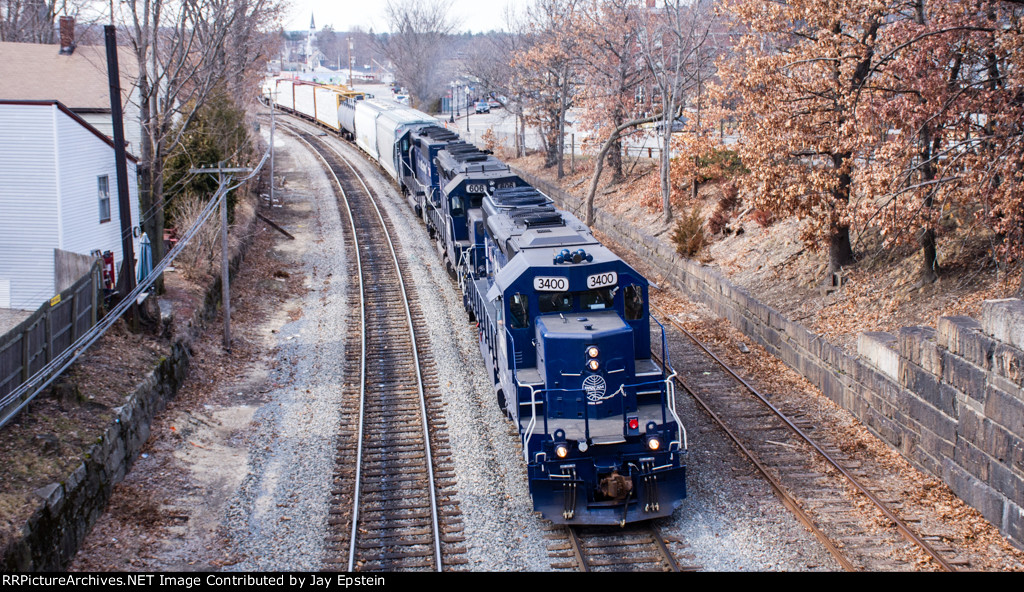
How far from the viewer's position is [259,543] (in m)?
11.8

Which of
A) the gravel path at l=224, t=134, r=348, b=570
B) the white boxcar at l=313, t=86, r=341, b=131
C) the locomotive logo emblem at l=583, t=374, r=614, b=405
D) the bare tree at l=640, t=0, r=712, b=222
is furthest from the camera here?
the white boxcar at l=313, t=86, r=341, b=131

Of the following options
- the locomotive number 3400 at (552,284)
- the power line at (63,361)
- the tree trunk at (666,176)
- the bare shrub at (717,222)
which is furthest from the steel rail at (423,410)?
the bare shrub at (717,222)

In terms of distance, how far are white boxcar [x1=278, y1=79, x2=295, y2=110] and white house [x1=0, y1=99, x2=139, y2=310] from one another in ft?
186

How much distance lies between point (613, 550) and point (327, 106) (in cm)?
5906

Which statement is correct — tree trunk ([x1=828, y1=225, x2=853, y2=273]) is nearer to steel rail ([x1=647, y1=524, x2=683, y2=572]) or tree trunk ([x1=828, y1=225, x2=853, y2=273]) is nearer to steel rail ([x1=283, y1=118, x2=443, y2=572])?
steel rail ([x1=283, y1=118, x2=443, y2=572])

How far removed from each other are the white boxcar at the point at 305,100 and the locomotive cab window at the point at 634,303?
6150 centimetres

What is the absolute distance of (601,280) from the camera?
1284cm

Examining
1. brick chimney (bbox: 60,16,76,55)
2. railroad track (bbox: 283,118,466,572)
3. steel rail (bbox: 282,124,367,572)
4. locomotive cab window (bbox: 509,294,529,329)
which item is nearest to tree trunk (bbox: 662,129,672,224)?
railroad track (bbox: 283,118,466,572)

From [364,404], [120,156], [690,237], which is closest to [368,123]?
[690,237]

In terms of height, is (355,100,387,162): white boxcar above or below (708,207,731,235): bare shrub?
above

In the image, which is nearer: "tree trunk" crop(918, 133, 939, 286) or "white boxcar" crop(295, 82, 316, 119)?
"tree trunk" crop(918, 133, 939, 286)

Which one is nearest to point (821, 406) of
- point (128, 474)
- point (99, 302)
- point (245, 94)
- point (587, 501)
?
point (587, 501)

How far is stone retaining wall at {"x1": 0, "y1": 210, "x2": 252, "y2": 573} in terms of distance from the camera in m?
10.2

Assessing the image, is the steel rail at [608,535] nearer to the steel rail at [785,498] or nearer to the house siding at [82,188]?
the steel rail at [785,498]
